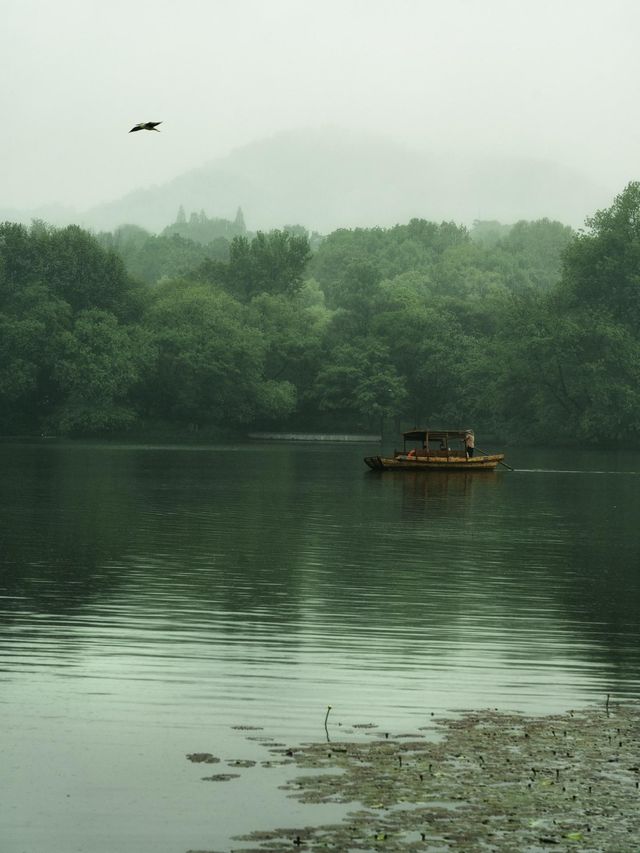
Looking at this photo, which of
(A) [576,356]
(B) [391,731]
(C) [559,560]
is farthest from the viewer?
(A) [576,356]

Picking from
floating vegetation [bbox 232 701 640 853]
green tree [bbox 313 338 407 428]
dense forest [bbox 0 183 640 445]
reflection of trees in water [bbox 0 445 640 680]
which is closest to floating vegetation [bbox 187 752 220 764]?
floating vegetation [bbox 232 701 640 853]

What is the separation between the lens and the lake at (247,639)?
11.2 meters

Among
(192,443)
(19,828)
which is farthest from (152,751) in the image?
(192,443)

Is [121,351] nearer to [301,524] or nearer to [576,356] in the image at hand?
[576,356]

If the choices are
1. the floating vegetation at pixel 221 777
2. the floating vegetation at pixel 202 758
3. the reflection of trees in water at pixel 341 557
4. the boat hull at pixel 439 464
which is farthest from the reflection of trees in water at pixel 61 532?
A: the boat hull at pixel 439 464

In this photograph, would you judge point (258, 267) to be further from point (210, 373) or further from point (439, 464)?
point (439, 464)

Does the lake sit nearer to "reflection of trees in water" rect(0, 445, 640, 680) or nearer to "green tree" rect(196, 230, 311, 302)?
"reflection of trees in water" rect(0, 445, 640, 680)

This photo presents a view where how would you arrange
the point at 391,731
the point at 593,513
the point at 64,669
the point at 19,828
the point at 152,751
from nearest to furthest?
the point at 19,828 → the point at 152,751 → the point at 391,731 → the point at 64,669 → the point at 593,513

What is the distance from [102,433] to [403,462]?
5057cm

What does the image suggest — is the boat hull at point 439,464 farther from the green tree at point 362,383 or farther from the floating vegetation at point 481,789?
the floating vegetation at point 481,789

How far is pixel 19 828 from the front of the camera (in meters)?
10.1

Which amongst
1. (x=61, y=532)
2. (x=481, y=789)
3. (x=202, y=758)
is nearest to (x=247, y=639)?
(x=202, y=758)

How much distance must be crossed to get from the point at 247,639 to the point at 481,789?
8.83 meters

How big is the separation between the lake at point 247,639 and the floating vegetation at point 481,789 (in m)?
0.49
